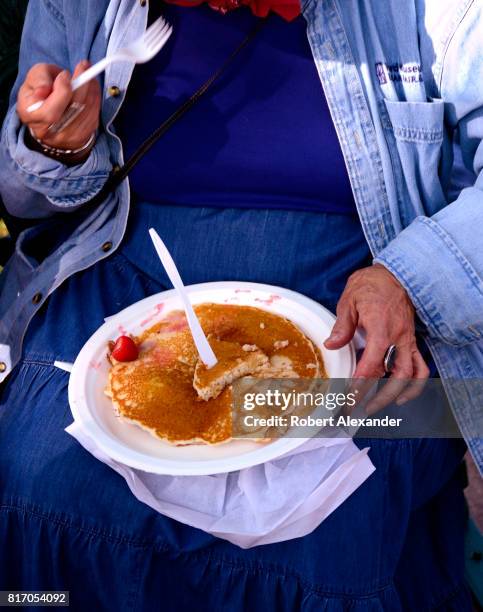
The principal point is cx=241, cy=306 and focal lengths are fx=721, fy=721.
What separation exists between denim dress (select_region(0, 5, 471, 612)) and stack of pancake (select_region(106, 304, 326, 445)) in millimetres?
127

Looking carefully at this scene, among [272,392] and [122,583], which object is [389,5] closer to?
[272,392]

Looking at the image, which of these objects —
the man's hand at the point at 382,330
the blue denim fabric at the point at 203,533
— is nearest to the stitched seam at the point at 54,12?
the blue denim fabric at the point at 203,533

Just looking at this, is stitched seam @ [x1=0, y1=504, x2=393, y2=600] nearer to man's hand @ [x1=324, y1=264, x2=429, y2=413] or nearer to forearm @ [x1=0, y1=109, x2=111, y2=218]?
man's hand @ [x1=324, y1=264, x2=429, y2=413]

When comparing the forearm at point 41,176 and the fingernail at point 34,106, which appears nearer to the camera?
the fingernail at point 34,106

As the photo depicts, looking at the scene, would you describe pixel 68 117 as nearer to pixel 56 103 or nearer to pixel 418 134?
pixel 56 103

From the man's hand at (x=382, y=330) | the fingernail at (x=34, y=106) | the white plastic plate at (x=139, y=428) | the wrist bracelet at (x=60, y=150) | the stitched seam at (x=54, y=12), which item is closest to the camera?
the white plastic plate at (x=139, y=428)

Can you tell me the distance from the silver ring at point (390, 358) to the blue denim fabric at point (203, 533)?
0.44ft

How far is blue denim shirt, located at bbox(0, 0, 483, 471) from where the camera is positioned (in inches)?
50.2

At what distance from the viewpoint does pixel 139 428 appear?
1215 millimetres

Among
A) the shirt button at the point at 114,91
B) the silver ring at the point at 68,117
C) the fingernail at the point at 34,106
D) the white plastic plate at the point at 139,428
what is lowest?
the white plastic plate at the point at 139,428

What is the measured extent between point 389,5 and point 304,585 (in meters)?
1.07

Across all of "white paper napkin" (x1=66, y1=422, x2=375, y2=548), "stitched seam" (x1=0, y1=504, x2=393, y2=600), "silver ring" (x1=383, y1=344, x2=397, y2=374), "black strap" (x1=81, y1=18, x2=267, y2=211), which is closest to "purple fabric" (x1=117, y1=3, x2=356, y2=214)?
"black strap" (x1=81, y1=18, x2=267, y2=211)

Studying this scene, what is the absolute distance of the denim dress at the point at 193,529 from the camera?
119 centimetres

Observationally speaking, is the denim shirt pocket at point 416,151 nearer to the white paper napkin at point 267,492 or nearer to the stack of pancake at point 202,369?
the stack of pancake at point 202,369
